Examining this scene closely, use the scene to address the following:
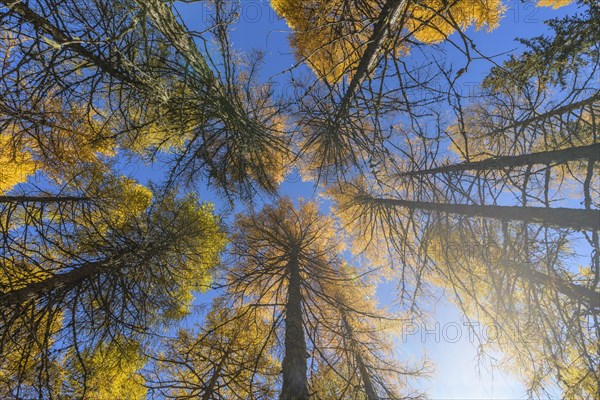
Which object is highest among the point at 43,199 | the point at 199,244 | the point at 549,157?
the point at 199,244

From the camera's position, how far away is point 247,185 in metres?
3.91

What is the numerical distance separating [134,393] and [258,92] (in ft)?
24.2

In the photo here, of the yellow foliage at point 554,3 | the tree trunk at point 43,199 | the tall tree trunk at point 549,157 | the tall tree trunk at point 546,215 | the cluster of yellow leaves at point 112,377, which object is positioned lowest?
the cluster of yellow leaves at point 112,377

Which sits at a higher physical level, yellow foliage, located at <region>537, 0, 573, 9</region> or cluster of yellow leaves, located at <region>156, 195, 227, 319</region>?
yellow foliage, located at <region>537, 0, 573, 9</region>

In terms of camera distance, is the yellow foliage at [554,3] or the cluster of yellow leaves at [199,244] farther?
the yellow foliage at [554,3]

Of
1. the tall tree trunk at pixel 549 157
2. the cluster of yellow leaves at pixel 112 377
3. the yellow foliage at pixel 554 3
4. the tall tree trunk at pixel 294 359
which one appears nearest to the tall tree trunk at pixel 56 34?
the tall tree trunk at pixel 549 157

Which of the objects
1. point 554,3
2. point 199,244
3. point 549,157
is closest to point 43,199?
point 199,244

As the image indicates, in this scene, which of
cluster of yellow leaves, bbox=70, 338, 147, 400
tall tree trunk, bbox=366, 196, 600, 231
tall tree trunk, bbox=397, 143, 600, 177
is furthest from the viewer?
cluster of yellow leaves, bbox=70, 338, 147, 400

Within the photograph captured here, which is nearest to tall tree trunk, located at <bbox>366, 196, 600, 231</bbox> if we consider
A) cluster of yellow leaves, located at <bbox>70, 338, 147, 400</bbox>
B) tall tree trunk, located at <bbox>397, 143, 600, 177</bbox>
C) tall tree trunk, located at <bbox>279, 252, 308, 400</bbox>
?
tall tree trunk, located at <bbox>397, 143, 600, 177</bbox>

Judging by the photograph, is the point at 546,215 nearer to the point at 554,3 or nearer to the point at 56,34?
the point at 56,34

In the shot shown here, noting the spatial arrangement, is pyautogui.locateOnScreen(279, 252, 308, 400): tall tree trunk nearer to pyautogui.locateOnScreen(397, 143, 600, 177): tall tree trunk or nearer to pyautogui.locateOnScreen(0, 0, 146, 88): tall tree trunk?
pyautogui.locateOnScreen(397, 143, 600, 177): tall tree trunk

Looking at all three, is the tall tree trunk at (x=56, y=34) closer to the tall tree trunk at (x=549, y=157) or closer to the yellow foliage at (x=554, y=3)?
the tall tree trunk at (x=549, y=157)

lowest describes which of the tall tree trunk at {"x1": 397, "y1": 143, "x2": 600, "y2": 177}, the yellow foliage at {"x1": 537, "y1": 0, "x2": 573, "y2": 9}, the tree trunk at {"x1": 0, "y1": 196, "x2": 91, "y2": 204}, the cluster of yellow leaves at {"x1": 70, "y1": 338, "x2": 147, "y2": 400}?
the cluster of yellow leaves at {"x1": 70, "y1": 338, "x2": 147, "y2": 400}

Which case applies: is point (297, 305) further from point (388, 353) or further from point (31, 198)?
point (31, 198)
